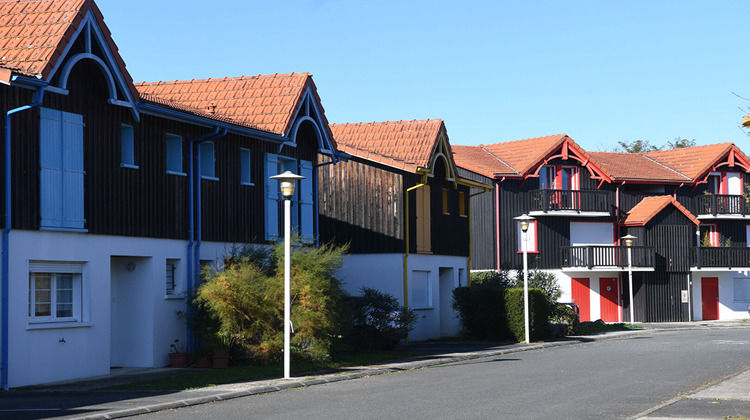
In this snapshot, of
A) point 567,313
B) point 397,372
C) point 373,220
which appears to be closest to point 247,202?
point 397,372

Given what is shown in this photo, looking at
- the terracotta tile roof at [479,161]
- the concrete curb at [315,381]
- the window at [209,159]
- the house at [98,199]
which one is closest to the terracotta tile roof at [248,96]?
the house at [98,199]

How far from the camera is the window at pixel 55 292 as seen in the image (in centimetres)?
1897

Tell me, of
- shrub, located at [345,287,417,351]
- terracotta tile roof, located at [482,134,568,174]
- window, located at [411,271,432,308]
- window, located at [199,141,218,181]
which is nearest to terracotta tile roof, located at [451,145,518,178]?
terracotta tile roof, located at [482,134,568,174]

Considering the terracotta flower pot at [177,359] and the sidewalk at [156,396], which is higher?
the terracotta flower pot at [177,359]

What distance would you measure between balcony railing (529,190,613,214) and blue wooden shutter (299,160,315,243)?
78.8 feet

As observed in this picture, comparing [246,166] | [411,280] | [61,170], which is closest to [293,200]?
[246,166]

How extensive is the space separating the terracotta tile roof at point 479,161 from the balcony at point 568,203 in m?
1.99

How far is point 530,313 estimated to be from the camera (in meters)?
31.8

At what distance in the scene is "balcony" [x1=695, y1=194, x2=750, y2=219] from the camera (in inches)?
2154

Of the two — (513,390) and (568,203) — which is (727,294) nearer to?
(568,203)

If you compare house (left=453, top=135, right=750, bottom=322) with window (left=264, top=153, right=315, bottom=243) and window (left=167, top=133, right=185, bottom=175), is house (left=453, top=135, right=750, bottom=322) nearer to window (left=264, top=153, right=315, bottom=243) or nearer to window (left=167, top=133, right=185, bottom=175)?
window (left=264, top=153, right=315, bottom=243)

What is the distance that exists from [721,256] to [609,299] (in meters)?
6.47

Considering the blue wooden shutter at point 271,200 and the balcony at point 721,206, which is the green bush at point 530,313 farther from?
the balcony at point 721,206

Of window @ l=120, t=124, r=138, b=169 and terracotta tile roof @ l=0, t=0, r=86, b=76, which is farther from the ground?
terracotta tile roof @ l=0, t=0, r=86, b=76
